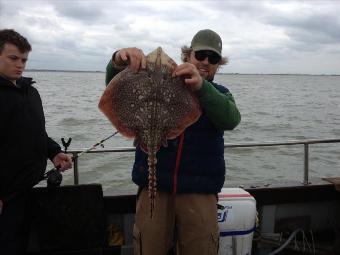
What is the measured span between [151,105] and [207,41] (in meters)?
0.78

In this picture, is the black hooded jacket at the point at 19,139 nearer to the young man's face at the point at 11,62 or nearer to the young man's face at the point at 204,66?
the young man's face at the point at 11,62

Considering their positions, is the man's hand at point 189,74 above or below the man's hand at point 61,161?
above

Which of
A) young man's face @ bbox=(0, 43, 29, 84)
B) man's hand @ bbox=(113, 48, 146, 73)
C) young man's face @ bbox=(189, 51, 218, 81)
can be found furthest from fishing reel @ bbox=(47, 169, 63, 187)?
young man's face @ bbox=(189, 51, 218, 81)

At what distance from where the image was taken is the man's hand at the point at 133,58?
2682mm

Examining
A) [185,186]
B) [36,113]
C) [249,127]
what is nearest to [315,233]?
[185,186]

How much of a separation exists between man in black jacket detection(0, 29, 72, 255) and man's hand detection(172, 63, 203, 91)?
1.43m

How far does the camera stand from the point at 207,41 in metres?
3.13

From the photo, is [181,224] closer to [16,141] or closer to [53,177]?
[53,177]

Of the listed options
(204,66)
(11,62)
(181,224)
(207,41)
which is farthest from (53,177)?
(207,41)

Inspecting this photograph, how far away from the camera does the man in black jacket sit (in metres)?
3.19

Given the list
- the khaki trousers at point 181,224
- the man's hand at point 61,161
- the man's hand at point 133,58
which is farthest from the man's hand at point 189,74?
the man's hand at point 61,161

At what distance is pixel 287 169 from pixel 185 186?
915cm

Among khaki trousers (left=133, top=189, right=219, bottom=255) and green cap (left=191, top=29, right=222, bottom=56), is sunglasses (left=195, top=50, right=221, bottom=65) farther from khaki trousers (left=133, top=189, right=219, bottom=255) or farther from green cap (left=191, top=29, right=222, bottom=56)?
khaki trousers (left=133, top=189, right=219, bottom=255)

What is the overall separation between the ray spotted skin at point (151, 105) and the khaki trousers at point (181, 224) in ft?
0.95
